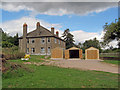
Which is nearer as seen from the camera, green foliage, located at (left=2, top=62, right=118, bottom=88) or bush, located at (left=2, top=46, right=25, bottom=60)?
green foliage, located at (left=2, top=62, right=118, bottom=88)

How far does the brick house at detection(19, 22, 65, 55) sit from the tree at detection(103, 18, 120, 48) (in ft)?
49.5

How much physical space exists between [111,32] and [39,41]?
20949mm

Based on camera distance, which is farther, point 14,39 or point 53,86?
point 14,39

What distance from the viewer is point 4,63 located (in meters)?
8.52

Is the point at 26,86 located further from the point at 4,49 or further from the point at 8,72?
the point at 4,49

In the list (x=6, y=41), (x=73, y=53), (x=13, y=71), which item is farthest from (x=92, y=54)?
(x=13, y=71)

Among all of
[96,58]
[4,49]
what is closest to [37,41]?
[96,58]

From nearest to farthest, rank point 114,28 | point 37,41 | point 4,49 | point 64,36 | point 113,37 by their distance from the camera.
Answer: point 4,49 < point 114,28 < point 113,37 < point 37,41 < point 64,36

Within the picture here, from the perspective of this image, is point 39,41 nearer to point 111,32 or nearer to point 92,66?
point 111,32

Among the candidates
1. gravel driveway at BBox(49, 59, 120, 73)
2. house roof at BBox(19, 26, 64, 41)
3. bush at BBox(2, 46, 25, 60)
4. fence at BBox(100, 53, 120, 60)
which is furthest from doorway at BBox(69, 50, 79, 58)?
bush at BBox(2, 46, 25, 60)

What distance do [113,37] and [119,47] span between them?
3.59m

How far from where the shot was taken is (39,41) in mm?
38938

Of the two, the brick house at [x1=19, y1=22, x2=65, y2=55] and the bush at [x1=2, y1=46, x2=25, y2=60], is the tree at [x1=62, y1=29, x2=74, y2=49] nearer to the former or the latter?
the brick house at [x1=19, y1=22, x2=65, y2=55]

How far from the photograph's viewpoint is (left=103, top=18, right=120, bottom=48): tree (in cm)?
2524
